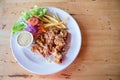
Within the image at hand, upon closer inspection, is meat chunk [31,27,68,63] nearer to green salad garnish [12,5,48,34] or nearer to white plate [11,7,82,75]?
white plate [11,7,82,75]

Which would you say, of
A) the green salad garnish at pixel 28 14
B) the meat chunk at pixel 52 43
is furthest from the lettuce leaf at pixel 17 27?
the meat chunk at pixel 52 43

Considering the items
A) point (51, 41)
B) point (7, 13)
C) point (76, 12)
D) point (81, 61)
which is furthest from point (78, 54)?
point (7, 13)

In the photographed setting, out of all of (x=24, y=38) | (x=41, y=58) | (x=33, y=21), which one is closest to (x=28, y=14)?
(x=33, y=21)

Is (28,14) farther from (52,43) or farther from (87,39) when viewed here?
(87,39)

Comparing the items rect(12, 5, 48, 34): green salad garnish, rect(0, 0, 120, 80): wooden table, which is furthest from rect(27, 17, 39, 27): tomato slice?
rect(0, 0, 120, 80): wooden table

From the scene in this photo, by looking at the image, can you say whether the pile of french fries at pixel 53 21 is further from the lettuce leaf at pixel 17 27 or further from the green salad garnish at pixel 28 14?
the lettuce leaf at pixel 17 27

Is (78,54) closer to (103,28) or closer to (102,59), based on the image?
(102,59)
